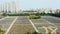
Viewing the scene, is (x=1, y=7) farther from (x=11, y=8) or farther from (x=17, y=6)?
(x=17, y=6)

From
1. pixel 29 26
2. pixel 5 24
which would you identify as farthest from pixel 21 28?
pixel 5 24

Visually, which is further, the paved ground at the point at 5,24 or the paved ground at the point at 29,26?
the paved ground at the point at 5,24

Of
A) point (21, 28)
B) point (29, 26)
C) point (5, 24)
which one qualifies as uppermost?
point (21, 28)

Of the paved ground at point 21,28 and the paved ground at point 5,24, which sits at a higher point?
the paved ground at point 21,28

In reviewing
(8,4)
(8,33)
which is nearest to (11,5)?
(8,4)

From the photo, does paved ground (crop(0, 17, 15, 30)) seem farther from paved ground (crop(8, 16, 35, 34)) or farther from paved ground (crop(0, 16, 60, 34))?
paved ground (crop(8, 16, 35, 34))

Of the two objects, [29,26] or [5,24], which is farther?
[5,24]

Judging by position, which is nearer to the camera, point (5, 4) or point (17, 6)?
point (17, 6)

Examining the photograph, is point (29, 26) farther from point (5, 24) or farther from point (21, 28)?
point (5, 24)

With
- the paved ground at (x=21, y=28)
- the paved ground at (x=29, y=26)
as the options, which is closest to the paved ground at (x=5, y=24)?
the paved ground at (x=29, y=26)

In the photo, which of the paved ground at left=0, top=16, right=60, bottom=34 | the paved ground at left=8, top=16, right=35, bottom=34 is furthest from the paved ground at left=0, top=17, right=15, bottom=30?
the paved ground at left=8, top=16, right=35, bottom=34

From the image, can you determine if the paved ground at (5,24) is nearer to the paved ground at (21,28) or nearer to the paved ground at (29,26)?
the paved ground at (29,26)
